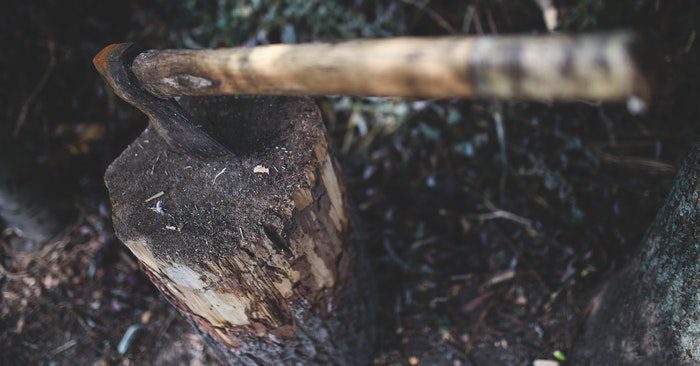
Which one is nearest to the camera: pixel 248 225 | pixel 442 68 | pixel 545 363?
pixel 442 68

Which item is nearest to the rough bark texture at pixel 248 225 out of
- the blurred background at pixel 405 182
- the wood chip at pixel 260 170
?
the wood chip at pixel 260 170

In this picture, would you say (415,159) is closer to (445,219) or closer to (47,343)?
(445,219)

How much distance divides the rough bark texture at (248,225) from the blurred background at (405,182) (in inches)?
29.7

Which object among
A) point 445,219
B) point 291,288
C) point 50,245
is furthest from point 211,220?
point 50,245

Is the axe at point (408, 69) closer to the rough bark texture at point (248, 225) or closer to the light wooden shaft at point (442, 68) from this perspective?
the light wooden shaft at point (442, 68)

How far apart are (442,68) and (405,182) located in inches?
73.1

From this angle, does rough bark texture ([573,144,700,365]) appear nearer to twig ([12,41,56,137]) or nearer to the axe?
the axe

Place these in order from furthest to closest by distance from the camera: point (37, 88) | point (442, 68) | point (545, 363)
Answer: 1. point (37, 88)
2. point (545, 363)
3. point (442, 68)

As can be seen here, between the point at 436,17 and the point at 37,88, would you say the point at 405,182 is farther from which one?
the point at 37,88

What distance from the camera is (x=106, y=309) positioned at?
262 centimetres

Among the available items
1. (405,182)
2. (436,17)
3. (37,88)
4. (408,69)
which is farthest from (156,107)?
(436,17)

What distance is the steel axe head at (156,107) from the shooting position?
144cm

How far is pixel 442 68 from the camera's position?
976 mm

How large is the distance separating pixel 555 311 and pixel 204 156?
1.70 m
